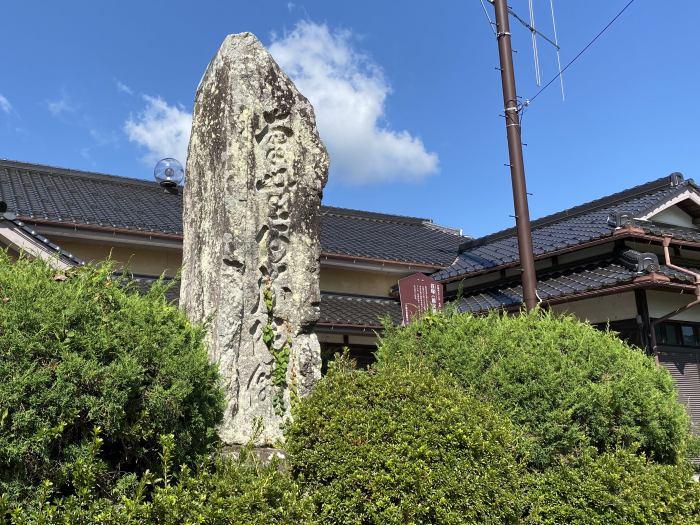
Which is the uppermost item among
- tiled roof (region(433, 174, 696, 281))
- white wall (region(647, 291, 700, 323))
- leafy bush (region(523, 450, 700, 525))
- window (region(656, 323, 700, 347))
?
tiled roof (region(433, 174, 696, 281))

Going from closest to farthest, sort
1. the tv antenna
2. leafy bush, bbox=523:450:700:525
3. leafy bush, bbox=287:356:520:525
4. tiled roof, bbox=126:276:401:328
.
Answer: leafy bush, bbox=287:356:520:525 → leafy bush, bbox=523:450:700:525 → the tv antenna → tiled roof, bbox=126:276:401:328

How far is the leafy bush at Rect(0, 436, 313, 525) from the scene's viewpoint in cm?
297

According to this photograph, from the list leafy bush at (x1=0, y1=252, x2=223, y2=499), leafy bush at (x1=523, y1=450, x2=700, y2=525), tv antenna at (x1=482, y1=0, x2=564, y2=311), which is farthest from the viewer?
tv antenna at (x1=482, y1=0, x2=564, y2=311)

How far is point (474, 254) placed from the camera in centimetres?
1745

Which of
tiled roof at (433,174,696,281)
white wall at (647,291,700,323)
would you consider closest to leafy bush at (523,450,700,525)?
white wall at (647,291,700,323)

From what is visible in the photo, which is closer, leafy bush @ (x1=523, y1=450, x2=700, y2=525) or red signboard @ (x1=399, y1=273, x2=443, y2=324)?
leafy bush @ (x1=523, y1=450, x2=700, y2=525)

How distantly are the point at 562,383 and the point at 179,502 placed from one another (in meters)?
3.69

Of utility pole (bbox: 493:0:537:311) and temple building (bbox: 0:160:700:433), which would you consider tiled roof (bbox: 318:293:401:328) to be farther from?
utility pole (bbox: 493:0:537:311)

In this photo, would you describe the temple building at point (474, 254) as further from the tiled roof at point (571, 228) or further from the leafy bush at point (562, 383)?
the leafy bush at point (562, 383)

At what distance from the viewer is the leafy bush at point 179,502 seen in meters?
2.97

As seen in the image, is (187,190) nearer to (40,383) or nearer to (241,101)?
(241,101)

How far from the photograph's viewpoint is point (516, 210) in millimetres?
9688

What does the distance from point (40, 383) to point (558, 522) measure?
13.0 ft

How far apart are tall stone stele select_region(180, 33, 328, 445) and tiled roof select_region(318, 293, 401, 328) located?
22.5 feet
